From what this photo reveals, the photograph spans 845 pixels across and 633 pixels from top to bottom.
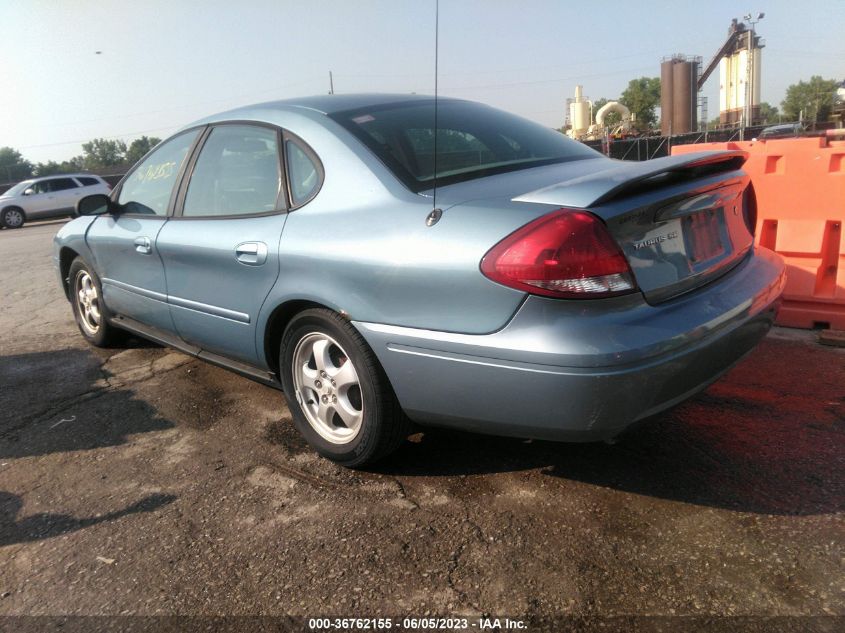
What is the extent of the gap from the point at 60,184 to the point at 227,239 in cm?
2309

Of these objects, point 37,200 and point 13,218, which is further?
point 37,200

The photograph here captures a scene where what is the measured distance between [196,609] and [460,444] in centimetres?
141

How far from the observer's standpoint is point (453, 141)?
10.3ft

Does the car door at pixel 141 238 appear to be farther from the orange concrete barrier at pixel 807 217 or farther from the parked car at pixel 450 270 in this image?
the orange concrete barrier at pixel 807 217

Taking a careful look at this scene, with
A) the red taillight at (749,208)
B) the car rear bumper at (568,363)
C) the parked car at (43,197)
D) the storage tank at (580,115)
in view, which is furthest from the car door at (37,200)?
the storage tank at (580,115)

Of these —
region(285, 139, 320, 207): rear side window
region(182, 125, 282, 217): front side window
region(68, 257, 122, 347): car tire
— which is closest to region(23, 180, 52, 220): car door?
region(68, 257, 122, 347): car tire

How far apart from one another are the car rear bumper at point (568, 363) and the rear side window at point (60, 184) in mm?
24025

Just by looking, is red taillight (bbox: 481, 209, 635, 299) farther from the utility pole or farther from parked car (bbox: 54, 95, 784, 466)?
the utility pole

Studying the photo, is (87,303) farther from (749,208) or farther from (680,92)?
(680,92)

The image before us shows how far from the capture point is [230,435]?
3.52 metres

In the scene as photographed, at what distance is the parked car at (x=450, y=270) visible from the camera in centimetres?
226

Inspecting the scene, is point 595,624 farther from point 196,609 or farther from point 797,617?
point 196,609

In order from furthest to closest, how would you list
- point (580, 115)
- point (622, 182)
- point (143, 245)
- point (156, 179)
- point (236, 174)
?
1. point (580, 115)
2. point (156, 179)
3. point (143, 245)
4. point (236, 174)
5. point (622, 182)

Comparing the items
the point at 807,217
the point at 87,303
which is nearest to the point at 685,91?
the point at 807,217
